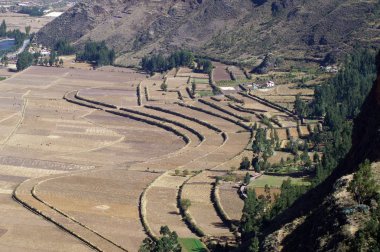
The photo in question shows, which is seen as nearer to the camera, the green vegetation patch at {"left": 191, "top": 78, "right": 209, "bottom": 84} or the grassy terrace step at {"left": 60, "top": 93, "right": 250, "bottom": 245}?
the grassy terrace step at {"left": 60, "top": 93, "right": 250, "bottom": 245}

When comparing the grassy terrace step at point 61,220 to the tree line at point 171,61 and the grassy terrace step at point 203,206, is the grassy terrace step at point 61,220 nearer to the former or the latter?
the grassy terrace step at point 203,206

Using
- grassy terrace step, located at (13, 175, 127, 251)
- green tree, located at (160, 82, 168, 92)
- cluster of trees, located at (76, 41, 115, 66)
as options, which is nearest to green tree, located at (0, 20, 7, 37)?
cluster of trees, located at (76, 41, 115, 66)

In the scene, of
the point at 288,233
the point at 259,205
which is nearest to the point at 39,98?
the point at 259,205

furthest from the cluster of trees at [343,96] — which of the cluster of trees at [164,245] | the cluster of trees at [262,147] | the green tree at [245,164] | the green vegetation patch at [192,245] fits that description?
the cluster of trees at [164,245]

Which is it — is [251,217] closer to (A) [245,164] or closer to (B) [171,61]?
(A) [245,164]

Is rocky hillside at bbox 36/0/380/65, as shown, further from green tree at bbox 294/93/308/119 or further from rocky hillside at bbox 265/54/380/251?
rocky hillside at bbox 265/54/380/251

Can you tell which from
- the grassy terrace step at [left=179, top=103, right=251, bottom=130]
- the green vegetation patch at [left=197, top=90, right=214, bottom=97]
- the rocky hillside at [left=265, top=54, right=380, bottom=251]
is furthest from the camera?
the green vegetation patch at [left=197, top=90, right=214, bottom=97]

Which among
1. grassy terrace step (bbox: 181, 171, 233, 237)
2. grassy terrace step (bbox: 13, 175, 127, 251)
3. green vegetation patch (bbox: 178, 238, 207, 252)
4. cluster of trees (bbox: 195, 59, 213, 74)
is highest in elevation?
cluster of trees (bbox: 195, 59, 213, 74)
